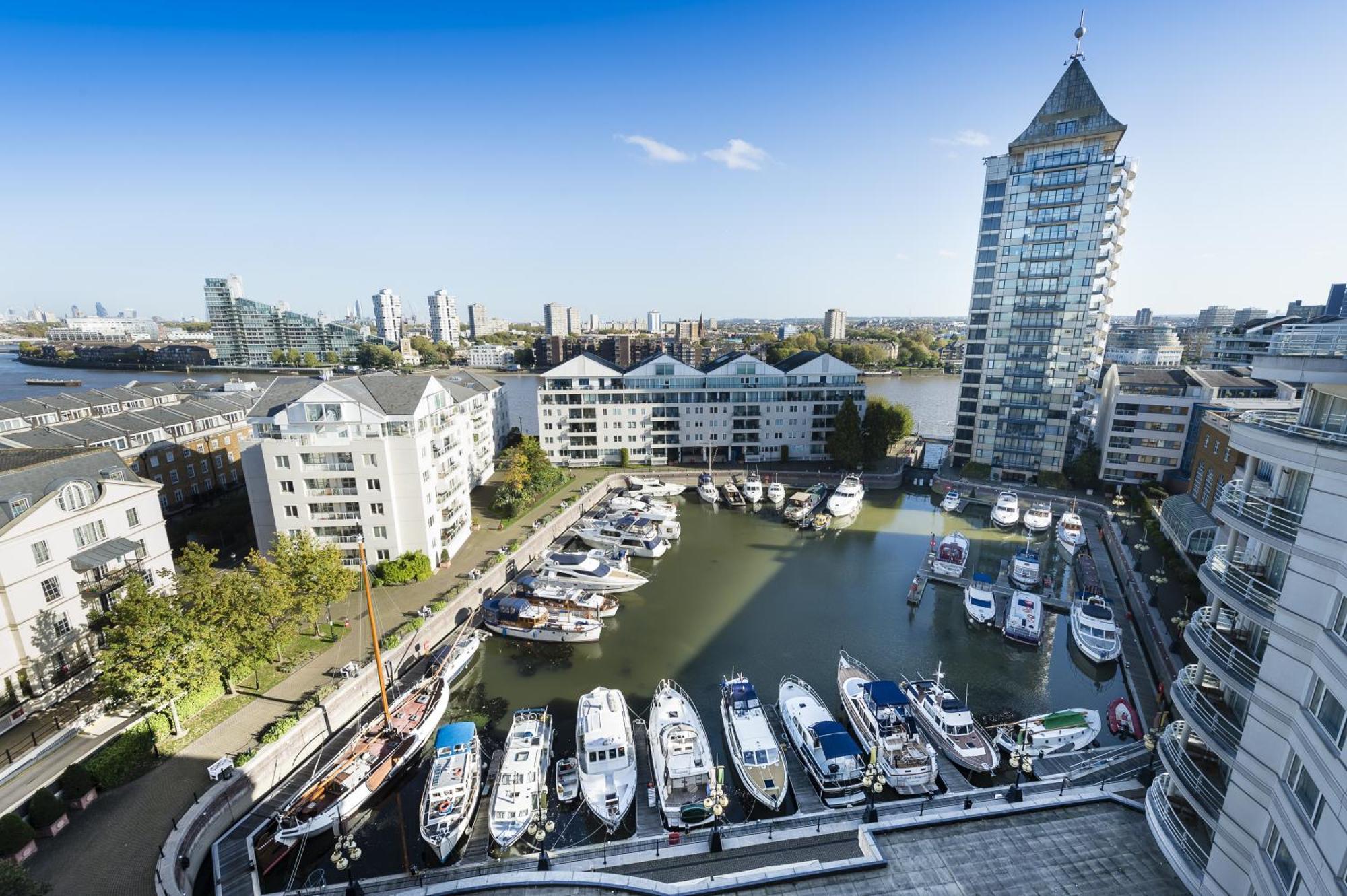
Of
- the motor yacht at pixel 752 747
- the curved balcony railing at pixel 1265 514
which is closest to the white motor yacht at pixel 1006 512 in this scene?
the motor yacht at pixel 752 747

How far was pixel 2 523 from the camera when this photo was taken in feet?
78.3

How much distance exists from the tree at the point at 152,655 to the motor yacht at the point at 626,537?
28.1 metres

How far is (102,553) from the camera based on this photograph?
88.1 feet

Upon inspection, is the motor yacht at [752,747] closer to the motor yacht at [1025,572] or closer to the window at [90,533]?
the motor yacht at [1025,572]

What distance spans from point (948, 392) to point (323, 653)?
13963cm

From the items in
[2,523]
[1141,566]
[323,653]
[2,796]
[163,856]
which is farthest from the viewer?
[1141,566]

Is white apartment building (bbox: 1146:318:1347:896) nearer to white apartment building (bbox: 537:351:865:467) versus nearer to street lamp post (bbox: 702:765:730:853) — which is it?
street lamp post (bbox: 702:765:730:853)

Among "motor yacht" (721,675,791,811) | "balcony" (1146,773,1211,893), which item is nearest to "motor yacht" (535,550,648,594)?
"motor yacht" (721,675,791,811)

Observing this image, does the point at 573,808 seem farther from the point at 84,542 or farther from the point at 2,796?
the point at 84,542

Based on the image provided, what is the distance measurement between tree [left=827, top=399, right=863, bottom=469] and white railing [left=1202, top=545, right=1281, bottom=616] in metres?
49.1

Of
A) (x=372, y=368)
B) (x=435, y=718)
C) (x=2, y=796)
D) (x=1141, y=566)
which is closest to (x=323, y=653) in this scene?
(x=435, y=718)

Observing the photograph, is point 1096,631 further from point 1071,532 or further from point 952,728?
point 1071,532

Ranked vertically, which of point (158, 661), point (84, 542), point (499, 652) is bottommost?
point (499, 652)

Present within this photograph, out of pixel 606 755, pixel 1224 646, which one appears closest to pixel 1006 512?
pixel 1224 646
